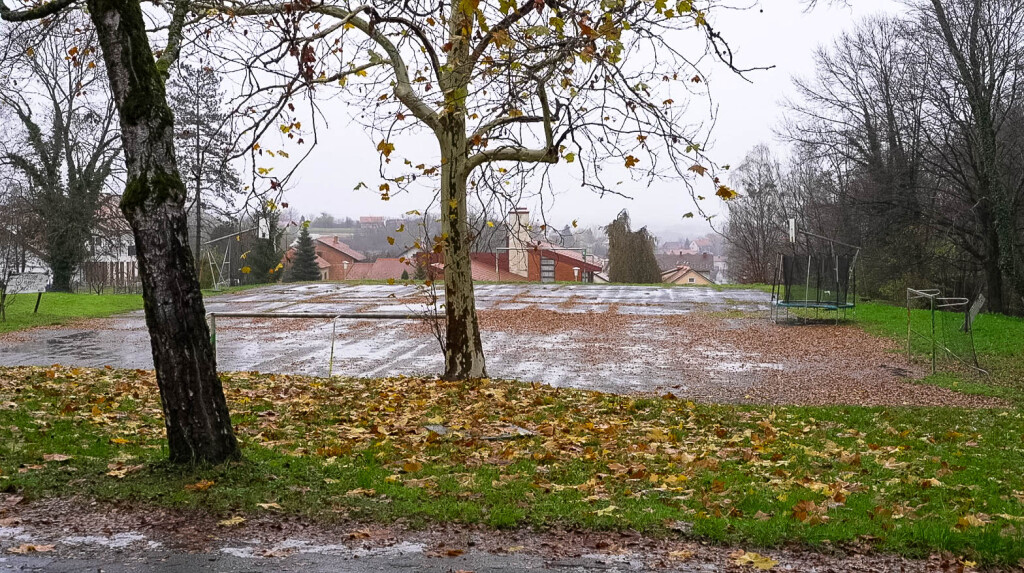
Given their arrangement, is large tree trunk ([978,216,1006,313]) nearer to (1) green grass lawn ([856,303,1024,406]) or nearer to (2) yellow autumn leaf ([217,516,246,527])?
(1) green grass lawn ([856,303,1024,406])

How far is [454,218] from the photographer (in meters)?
11.5

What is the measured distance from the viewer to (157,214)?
556 cm

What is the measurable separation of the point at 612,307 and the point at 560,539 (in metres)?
27.8

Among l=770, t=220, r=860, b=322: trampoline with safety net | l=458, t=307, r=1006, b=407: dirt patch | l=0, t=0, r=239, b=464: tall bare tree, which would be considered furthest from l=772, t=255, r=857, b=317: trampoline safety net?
l=0, t=0, r=239, b=464: tall bare tree

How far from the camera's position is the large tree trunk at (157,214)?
5.56 metres

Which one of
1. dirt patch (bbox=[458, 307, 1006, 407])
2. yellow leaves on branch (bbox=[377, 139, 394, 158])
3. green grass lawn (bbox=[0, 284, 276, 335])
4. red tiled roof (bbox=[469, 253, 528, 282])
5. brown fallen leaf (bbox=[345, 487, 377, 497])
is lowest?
dirt patch (bbox=[458, 307, 1006, 407])

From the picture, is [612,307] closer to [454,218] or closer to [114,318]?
[114,318]

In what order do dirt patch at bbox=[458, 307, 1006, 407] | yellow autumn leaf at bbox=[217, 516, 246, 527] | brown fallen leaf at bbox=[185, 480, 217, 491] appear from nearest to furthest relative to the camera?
yellow autumn leaf at bbox=[217, 516, 246, 527]
brown fallen leaf at bbox=[185, 480, 217, 491]
dirt patch at bbox=[458, 307, 1006, 407]

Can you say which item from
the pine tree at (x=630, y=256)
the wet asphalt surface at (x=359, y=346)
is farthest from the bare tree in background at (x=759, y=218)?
the wet asphalt surface at (x=359, y=346)

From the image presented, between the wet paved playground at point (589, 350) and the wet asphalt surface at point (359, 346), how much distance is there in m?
0.04

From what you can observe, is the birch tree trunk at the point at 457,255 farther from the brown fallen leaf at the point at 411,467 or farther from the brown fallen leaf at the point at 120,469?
the brown fallen leaf at the point at 120,469

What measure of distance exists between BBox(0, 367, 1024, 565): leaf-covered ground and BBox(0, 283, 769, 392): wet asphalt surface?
16.0 feet

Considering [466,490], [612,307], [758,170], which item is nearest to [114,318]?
[612,307]

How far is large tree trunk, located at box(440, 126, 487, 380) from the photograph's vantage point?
11398 mm
